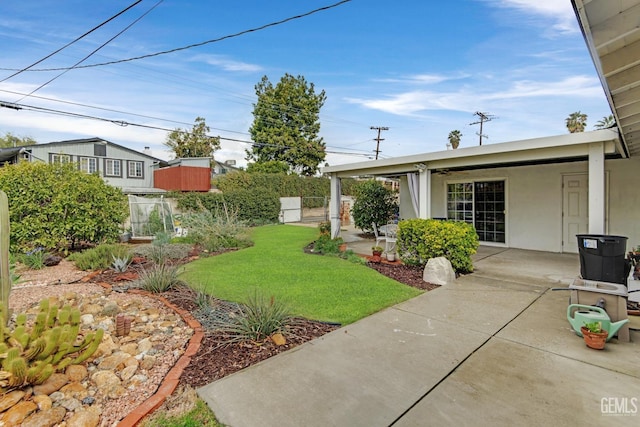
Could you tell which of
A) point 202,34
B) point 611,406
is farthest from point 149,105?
point 611,406

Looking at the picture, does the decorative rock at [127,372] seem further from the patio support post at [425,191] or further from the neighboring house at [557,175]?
the patio support post at [425,191]

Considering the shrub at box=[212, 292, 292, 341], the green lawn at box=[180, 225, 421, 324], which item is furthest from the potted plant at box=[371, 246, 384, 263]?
the shrub at box=[212, 292, 292, 341]

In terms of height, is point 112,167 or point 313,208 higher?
point 112,167

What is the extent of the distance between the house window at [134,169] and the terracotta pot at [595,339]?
2859cm

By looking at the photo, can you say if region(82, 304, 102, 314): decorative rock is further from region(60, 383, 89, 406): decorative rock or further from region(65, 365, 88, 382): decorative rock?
region(60, 383, 89, 406): decorative rock

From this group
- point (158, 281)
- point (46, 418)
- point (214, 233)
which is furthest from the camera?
point (214, 233)

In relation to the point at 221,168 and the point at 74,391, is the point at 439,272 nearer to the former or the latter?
the point at 74,391

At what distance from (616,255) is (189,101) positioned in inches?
714

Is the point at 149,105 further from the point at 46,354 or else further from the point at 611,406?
the point at 611,406

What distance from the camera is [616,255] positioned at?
4.68 m

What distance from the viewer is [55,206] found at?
7.57 meters

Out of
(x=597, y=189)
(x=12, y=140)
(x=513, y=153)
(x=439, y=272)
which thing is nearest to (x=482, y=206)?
(x=513, y=153)

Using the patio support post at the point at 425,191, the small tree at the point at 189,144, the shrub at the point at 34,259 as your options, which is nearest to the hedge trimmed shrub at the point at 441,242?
the patio support post at the point at 425,191

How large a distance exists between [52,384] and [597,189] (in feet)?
23.9
